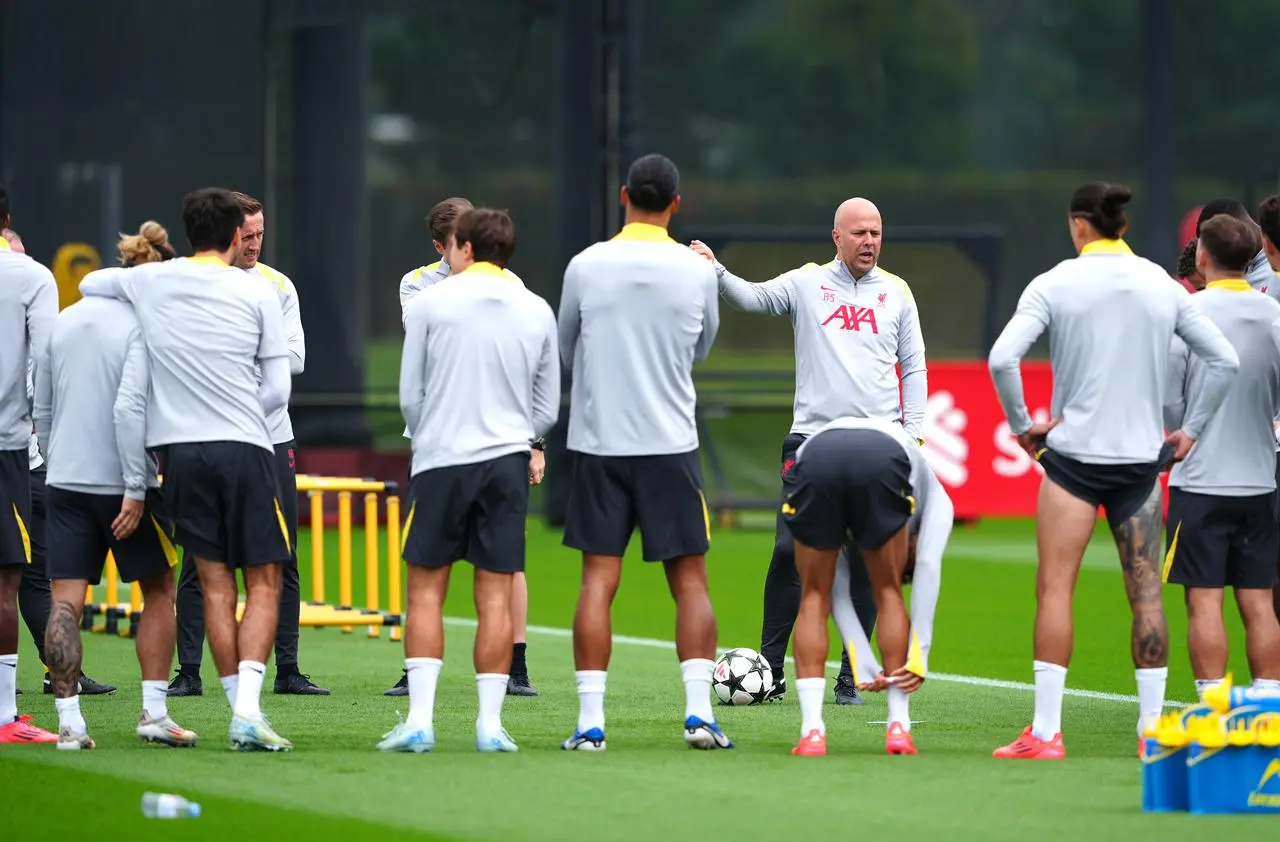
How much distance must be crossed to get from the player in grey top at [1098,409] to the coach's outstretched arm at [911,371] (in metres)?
1.45

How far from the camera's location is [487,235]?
8.32 meters

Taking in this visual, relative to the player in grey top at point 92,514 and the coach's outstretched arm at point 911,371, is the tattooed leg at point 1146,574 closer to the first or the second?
the coach's outstretched arm at point 911,371

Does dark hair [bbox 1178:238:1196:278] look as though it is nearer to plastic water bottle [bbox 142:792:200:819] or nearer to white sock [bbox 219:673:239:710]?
white sock [bbox 219:673:239:710]

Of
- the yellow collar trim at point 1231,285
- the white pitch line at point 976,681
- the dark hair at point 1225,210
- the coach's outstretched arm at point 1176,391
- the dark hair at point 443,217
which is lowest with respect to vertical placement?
the white pitch line at point 976,681

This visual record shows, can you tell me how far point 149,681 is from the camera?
850 cm

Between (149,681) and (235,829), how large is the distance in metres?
1.80

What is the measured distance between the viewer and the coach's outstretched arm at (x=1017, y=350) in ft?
26.4

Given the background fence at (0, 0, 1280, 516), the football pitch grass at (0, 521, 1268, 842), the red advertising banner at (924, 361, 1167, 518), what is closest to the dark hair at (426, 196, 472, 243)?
the football pitch grass at (0, 521, 1268, 842)

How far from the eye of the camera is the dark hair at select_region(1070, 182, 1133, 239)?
8.27 meters

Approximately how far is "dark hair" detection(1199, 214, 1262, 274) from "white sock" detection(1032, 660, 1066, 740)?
1735mm

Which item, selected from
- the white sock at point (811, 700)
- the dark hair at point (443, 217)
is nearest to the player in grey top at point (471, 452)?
the white sock at point (811, 700)

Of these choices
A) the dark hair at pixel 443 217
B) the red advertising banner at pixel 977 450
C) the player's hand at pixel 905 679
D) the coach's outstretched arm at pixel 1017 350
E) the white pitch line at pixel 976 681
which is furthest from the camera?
the red advertising banner at pixel 977 450

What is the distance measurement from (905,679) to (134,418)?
9.70ft

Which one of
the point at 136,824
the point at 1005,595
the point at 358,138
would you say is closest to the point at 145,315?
the point at 136,824
